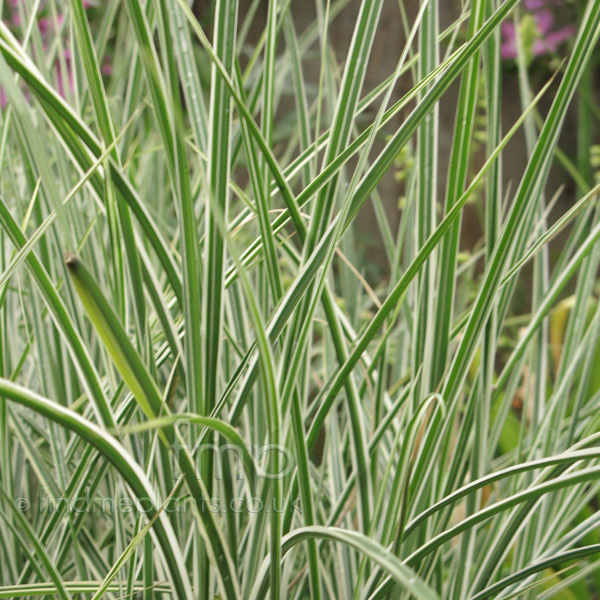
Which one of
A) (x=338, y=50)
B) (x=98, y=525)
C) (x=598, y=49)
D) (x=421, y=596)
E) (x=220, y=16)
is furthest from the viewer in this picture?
(x=338, y=50)

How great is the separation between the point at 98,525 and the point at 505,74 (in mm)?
1756

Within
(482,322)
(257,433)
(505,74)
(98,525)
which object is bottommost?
(98,525)

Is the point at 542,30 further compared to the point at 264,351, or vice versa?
the point at 542,30

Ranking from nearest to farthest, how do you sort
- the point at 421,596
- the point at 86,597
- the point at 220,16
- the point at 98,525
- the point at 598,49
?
the point at 421,596, the point at 220,16, the point at 86,597, the point at 98,525, the point at 598,49

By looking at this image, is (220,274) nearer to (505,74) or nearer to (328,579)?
(328,579)

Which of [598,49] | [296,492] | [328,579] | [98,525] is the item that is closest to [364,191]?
[296,492]

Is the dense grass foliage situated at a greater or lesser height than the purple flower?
lesser

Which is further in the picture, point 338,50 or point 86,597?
point 338,50

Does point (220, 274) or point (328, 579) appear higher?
point (220, 274)

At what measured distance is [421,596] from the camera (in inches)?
8.1

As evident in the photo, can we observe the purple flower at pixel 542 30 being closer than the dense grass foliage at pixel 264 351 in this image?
No

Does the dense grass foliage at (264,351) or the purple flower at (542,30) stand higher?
the purple flower at (542,30)

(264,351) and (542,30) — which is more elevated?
(542,30)

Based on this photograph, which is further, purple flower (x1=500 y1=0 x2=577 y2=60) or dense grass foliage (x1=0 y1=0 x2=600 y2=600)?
purple flower (x1=500 y1=0 x2=577 y2=60)
